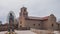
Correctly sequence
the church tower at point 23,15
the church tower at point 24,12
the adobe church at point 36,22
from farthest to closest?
1. the church tower at point 24,12
2. the church tower at point 23,15
3. the adobe church at point 36,22

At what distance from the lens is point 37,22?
4238 centimetres

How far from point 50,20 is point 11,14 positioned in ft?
68.8

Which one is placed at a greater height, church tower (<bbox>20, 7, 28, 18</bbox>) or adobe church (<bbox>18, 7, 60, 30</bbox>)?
church tower (<bbox>20, 7, 28, 18</bbox>)

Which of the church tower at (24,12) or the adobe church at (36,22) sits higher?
the church tower at (24,12)

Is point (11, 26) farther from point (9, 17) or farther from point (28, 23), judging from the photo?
point (28, 23)

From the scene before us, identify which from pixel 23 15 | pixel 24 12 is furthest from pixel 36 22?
pixel 24 12

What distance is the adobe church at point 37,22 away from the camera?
41.0 metres

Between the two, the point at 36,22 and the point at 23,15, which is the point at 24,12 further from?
the point at 36,22

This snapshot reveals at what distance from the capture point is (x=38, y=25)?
42.7 m

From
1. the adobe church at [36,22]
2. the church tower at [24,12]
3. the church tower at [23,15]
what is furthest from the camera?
the church tower at [24,12]

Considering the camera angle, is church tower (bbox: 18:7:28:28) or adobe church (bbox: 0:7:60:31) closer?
adobe church (bbox: 0:7:60:31)

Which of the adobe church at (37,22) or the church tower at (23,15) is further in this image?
the church tower at (23,15)

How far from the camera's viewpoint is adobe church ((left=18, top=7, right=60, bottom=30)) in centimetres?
4100

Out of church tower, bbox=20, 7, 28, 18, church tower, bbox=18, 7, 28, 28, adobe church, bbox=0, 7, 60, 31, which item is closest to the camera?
adobe church, bbox=0, 7, 60, 31
